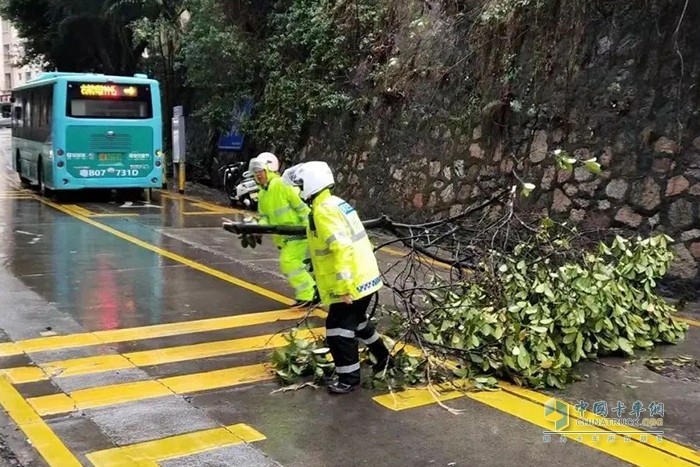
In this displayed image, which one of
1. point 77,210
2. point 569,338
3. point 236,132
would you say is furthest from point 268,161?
point 236,132

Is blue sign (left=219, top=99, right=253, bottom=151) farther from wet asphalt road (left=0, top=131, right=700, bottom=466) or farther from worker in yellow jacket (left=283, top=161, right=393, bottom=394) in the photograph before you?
worker in yellow jacket (left=283, top=161, right=393, bottom=394)

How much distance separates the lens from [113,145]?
17406mm

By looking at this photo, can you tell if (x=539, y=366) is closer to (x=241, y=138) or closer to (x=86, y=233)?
(x=86, y=233)

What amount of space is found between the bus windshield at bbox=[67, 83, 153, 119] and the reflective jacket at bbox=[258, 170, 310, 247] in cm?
1044

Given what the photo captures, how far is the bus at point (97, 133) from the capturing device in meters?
16.9

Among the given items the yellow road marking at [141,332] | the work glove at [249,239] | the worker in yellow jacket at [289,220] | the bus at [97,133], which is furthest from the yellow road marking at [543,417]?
the bus at [97,133]

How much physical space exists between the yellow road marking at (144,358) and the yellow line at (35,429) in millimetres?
263

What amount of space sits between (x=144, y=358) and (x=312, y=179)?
2109 millimetres

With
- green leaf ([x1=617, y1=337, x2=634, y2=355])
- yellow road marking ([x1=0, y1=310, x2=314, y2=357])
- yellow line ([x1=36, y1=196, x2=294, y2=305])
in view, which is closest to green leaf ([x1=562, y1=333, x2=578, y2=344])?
green leaf ([x1=617, y1=337, x2=634, y2=355])

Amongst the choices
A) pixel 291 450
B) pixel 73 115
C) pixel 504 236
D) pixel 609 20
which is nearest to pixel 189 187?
pixel 73 115

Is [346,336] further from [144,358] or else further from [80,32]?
[80,32]

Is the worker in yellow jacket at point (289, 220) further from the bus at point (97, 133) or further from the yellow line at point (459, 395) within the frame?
the bus at point (97, 133)

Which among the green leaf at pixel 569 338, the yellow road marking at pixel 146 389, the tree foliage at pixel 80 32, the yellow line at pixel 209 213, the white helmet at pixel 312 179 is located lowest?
the yellow road marking at pixel 146 389

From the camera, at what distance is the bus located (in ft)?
55.5
